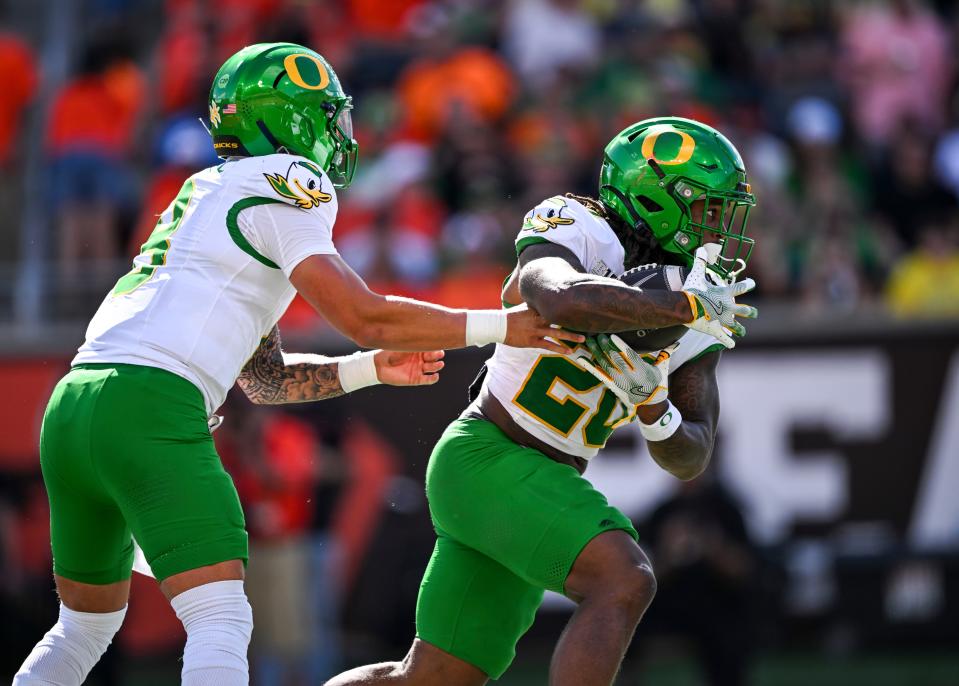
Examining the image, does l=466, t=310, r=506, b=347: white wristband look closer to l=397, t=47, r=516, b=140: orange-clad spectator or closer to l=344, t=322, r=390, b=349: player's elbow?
l=344, t=322, r=390, b=349: player's elbow

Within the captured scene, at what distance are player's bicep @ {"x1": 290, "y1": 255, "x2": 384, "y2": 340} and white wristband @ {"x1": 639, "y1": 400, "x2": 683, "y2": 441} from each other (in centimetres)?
98

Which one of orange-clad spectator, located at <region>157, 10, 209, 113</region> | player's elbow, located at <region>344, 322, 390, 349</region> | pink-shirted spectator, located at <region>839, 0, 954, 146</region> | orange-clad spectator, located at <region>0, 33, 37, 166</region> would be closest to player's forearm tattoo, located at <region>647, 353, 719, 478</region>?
player's elbow, located at <region>344, 322, 390, 349</region>

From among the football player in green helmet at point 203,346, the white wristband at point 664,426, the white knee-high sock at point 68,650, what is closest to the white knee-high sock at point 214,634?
the football player in green helmet at point 203,346

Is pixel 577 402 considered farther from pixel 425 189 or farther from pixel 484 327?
pixel 425 189

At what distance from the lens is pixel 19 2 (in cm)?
1412

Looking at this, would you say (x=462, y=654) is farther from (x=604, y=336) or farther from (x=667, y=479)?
(x=667, y=479)

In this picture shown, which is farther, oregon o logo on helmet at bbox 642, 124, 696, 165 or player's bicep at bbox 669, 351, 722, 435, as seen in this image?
player's bicep at bbox 669, 351, 722, 435

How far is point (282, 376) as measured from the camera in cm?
554

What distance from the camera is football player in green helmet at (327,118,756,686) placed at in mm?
4793

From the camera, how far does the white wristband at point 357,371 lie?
5480 mm

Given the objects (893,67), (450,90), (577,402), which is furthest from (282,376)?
(893,67)

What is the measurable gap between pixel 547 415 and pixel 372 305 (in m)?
0.72

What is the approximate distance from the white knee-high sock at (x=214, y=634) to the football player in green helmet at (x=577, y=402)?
70cm

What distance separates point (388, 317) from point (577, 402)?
71 cm
